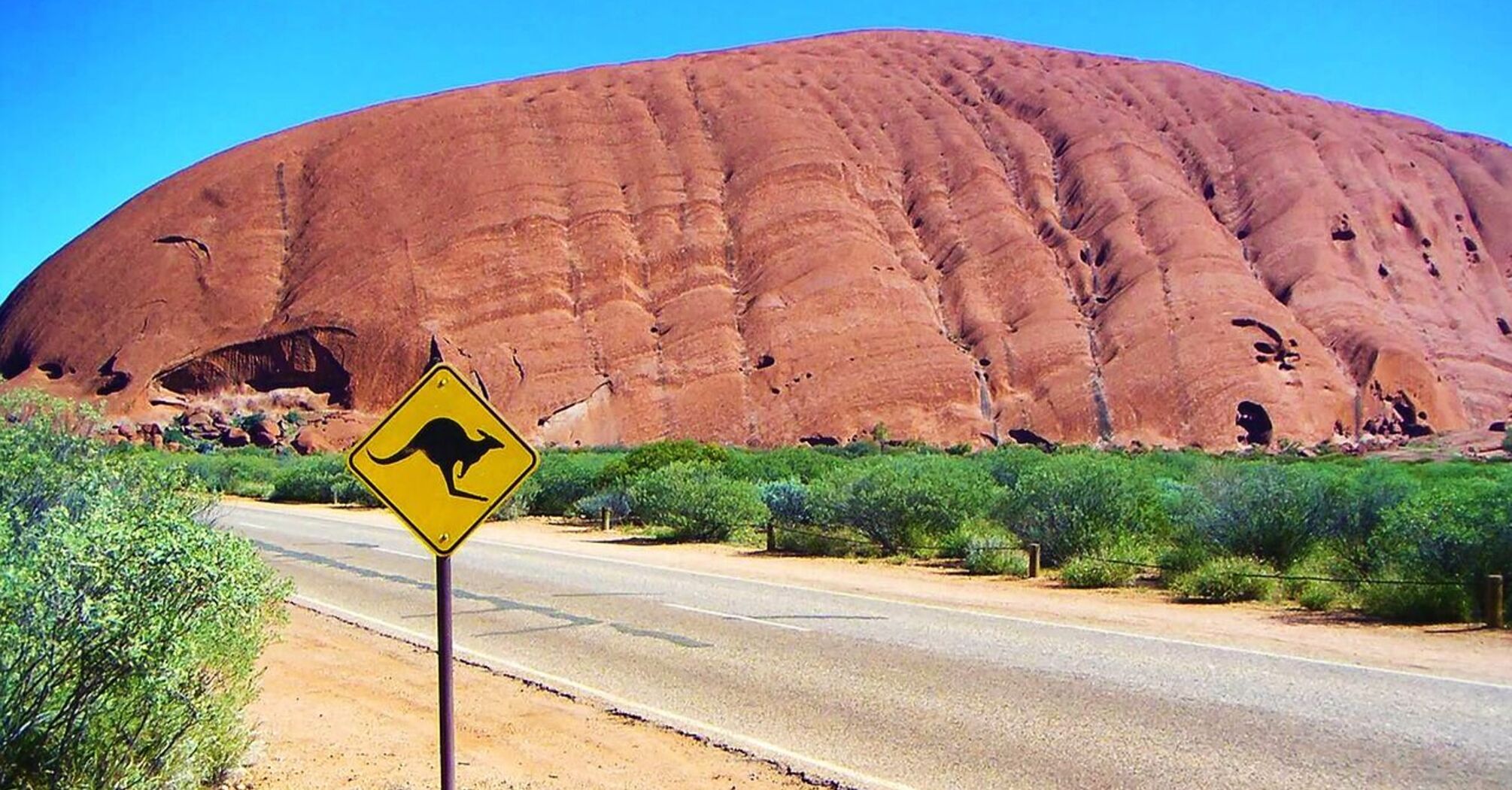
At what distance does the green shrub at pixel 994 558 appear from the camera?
54.3ft

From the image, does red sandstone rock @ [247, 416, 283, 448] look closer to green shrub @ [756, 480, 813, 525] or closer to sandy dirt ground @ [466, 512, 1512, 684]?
green shrub @ [756, 480, 813, 525]

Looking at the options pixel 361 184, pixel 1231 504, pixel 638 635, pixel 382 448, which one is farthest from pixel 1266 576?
pixel 361 184

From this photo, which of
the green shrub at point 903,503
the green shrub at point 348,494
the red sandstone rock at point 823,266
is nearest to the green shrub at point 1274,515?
the green shrub at point 903,503

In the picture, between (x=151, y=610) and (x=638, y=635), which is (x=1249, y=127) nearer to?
(x=638, y=635)

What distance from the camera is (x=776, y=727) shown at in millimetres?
7648

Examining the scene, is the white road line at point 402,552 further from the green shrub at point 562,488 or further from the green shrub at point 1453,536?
the green shrub at point 1453,536

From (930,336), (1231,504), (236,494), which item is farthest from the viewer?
(930,336)

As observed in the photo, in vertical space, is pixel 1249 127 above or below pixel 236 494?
above

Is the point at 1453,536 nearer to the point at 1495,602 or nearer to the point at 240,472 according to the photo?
the point at 1495,602

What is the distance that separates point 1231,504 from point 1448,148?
295ft

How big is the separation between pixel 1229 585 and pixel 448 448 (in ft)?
38.3

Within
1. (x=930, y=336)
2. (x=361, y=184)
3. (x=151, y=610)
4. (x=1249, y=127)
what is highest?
(x=1249, y=127)

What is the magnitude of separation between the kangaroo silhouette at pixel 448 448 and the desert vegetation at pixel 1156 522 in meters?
11.0

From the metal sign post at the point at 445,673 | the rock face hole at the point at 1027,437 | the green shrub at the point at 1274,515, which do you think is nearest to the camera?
the metal sign post at the point at 445,673
